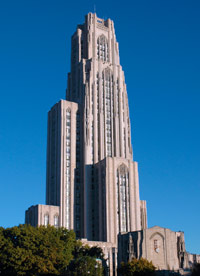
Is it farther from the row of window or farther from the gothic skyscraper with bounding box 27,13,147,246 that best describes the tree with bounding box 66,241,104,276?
the row of window

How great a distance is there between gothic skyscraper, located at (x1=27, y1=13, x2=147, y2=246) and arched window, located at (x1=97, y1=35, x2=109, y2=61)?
382 mm

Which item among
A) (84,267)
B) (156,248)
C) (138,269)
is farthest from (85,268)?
(156,248)

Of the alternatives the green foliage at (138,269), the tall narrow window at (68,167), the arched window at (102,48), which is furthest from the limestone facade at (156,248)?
the arched window at (102,48)

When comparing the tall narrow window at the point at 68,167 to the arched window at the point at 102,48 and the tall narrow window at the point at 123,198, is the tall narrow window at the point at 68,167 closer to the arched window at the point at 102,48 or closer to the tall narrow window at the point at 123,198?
the tall narrow window at the point at 123,198

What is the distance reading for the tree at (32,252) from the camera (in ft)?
271

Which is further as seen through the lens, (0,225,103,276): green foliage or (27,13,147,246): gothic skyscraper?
(27,13,147,246): gothic skyscraper

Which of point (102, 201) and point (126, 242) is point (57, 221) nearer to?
point (102, 201)

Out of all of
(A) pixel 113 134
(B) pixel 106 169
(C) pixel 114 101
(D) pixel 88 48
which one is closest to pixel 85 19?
(D) pixel 88 48

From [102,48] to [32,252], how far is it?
9703 centimetres

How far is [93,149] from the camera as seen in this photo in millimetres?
143875

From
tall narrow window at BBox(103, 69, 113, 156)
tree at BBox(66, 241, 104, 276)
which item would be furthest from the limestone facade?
tall narrow window at BBox(103, 69, 113, 156)

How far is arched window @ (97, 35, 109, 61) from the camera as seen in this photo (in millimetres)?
162375

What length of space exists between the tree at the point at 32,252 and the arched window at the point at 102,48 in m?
86.3

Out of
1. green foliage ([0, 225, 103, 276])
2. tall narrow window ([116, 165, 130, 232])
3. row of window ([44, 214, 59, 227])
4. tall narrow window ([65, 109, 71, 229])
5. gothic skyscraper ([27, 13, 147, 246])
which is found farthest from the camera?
tall narrow window ([65, 109, 71, 229])
